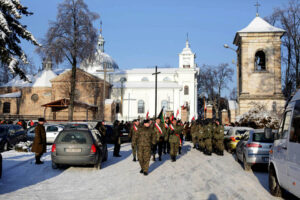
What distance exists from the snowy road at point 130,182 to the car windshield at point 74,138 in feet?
3.31

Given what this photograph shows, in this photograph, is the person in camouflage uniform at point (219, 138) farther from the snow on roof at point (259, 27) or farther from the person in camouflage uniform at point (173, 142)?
the snow on roof at point (259, 27)

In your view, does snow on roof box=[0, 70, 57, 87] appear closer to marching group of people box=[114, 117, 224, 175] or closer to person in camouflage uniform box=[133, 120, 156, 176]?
marching group of people box=[114, 117, 224, 175]

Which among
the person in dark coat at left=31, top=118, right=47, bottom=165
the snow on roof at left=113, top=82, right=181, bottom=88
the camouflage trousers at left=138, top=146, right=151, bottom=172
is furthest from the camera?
the snow on roof at left=113, top=82, right=181, bottom=88

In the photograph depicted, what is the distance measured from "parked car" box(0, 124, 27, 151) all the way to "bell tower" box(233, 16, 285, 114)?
24.3 meters

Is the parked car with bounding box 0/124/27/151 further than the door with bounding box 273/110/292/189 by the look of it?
Yes

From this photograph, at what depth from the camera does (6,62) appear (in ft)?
57.4

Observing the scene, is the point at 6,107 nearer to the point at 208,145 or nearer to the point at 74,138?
the point at 208,145

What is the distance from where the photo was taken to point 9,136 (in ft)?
56.7

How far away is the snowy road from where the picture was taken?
709cm

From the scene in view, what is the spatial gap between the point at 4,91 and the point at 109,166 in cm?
5168

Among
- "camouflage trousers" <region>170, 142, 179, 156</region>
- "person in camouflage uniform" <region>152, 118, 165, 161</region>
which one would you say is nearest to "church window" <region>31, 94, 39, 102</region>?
"person in camouflage uniform" <region>152, 118, 165, 161</region>

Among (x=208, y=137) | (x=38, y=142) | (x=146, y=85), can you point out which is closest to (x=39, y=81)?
(x=146, y=85)

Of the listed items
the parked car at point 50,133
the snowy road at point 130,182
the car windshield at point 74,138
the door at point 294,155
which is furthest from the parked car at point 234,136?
the parked car at point 50,133

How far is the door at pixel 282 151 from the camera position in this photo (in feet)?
21.1
